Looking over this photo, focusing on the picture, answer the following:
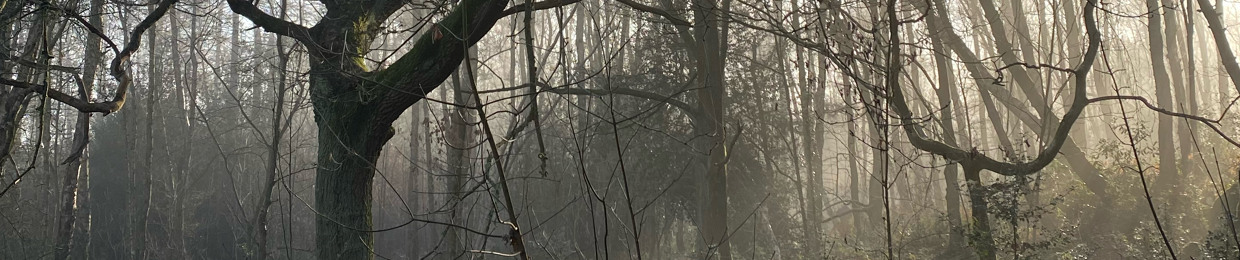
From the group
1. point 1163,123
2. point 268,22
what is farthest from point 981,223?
point 1163,123

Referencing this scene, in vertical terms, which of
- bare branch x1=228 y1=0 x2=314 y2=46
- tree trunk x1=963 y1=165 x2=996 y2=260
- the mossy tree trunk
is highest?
bare branch x1=228 y1=0 x2=314 y2=46

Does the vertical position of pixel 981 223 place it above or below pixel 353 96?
below

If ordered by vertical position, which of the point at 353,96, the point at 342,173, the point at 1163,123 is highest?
the point at 1163,123

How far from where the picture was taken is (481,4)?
16.0ft

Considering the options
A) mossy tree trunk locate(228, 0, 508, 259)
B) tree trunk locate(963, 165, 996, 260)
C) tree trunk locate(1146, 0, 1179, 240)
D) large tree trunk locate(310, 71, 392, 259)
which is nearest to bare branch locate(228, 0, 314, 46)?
mossy tree trunk locate(228, 0, 508, 259)

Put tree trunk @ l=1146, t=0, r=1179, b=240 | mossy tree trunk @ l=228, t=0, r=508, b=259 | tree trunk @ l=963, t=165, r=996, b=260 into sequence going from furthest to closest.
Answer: tree trunk @ l=1146, t=0, r=1179, b=240, tree trunk @ l=963, t=165, r=996, b=260, mossy tree trunk @ l=228, t=0, r=508, b=259

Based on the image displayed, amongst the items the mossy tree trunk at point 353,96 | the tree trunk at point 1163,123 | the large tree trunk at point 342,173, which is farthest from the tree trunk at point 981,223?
the tree trunk at point 1163,123

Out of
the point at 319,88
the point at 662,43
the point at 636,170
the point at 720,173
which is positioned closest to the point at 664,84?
the point at 662,43

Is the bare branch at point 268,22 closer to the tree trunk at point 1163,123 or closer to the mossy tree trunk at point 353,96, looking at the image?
the mossy tree trunk at point 353,96

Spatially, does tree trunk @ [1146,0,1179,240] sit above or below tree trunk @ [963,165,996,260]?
above

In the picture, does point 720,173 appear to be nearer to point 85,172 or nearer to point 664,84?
point 664,84

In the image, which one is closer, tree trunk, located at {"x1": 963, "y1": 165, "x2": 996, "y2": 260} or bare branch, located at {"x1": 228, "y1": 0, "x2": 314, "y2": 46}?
bare branch, located at {"x1": 228, "y1": 0, "x2": 314, "y2": 46}

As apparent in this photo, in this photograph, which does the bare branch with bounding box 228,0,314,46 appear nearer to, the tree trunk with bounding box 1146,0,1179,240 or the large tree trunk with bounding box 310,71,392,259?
the large tree trunk with bounding box 310,71,392,259

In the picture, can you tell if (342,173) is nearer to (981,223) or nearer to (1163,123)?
(981,223)
